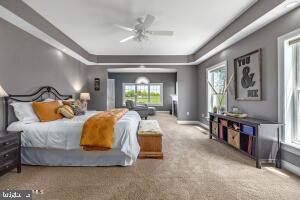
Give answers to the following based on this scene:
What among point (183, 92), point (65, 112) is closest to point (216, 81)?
point (183, 92)

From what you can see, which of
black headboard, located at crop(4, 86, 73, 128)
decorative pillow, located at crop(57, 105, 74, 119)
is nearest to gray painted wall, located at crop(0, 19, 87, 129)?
black headboard, located at crop(4, 86, 73, 128)

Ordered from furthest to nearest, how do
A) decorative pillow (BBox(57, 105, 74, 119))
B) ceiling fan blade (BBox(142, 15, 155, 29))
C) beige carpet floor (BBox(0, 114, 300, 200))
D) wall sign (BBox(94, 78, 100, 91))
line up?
wall sign (BBox(94, 78, 100, 91))
decorative pillow (BBox(57, 105, 74, 119))
ceiling fan blade (BBox(142, 15, 155, 29))
beige carpet floor (BBox(0, 114, 300, 200))

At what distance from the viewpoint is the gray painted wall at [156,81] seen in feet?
36.2

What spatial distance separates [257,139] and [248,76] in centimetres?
150

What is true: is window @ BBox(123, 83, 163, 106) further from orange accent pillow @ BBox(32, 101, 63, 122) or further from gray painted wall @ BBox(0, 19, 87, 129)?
orange accent pillow @ BBox(32, 101, 63, 122)

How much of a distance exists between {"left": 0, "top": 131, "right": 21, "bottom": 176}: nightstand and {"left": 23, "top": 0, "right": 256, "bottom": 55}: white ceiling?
2257mm

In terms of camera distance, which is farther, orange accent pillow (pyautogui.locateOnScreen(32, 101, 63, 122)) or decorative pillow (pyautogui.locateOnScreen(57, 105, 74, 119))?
decorative pillow (pyautogui.locateOnScreen(57, 105, 74, 119))

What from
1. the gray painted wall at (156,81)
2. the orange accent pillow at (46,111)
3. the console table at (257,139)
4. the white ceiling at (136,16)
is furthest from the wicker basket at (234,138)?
the gray painted wall at (156,81)

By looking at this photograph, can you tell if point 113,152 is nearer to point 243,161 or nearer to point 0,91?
point 0,91

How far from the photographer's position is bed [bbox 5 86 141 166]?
282 cm

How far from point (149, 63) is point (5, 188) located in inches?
225

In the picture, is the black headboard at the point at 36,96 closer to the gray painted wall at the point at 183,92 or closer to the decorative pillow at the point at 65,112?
the decorative pillow at the point at 65,112

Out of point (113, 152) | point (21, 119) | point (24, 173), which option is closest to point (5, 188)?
point (24, 173)

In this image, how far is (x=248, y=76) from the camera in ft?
12.2
